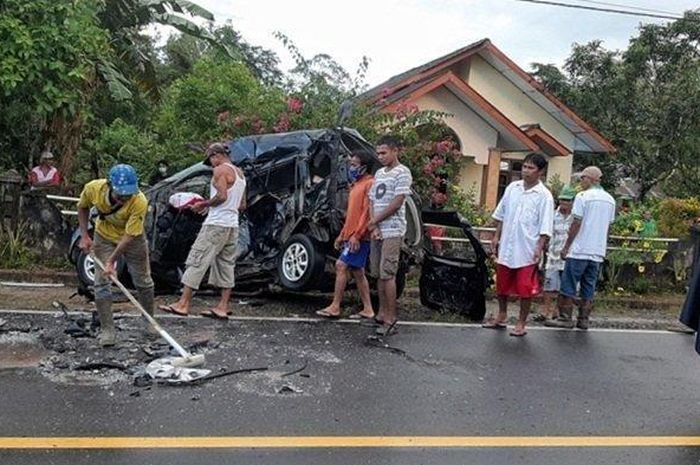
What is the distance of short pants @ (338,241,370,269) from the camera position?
7.43 meters

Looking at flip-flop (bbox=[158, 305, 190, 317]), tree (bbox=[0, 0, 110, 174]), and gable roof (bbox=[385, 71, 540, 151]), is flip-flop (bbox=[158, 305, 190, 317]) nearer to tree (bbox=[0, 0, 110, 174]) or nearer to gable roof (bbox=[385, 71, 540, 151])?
tree (bbox=[0, 0, 110, 174])

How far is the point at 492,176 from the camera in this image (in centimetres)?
1984

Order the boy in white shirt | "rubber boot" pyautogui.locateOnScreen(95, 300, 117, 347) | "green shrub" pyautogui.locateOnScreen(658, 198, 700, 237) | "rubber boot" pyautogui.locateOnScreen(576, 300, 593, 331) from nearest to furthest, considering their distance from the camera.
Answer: "rubber boot" pyautogui.locateOnScreen(95, 300, 117, 347) → "rubber boot" pyautogui.locateOnScreen(576, 300, 593, 331) → the boy in white shirt → "green shrub" pyautogui.locateOnScreen(658, 198, 700, 237)

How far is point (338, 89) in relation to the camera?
12.1 metres

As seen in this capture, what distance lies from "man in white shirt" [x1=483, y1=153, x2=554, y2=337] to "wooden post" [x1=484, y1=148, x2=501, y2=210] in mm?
12254

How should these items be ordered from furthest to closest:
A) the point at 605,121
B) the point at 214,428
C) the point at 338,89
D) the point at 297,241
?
the point at 605,121 → the point at 338,89 → the point at 297,241 → the point at 214,428

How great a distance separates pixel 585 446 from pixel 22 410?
343cm

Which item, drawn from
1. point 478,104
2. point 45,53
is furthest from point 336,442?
point 478,104

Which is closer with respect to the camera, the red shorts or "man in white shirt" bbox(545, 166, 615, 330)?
the red shorts

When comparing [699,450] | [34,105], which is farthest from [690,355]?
[34,105]

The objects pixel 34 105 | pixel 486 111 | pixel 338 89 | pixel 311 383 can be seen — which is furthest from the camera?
pixel 486 111

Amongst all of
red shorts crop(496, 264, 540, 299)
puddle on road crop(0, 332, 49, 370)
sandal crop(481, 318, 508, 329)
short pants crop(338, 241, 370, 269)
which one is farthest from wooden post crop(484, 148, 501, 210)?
puddle on road crop(0, 332, 49, 370)

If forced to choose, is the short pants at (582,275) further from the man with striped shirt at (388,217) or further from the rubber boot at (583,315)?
the man with striped shirt at (388,217)

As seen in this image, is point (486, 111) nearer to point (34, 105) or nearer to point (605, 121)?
point (605, 121)
